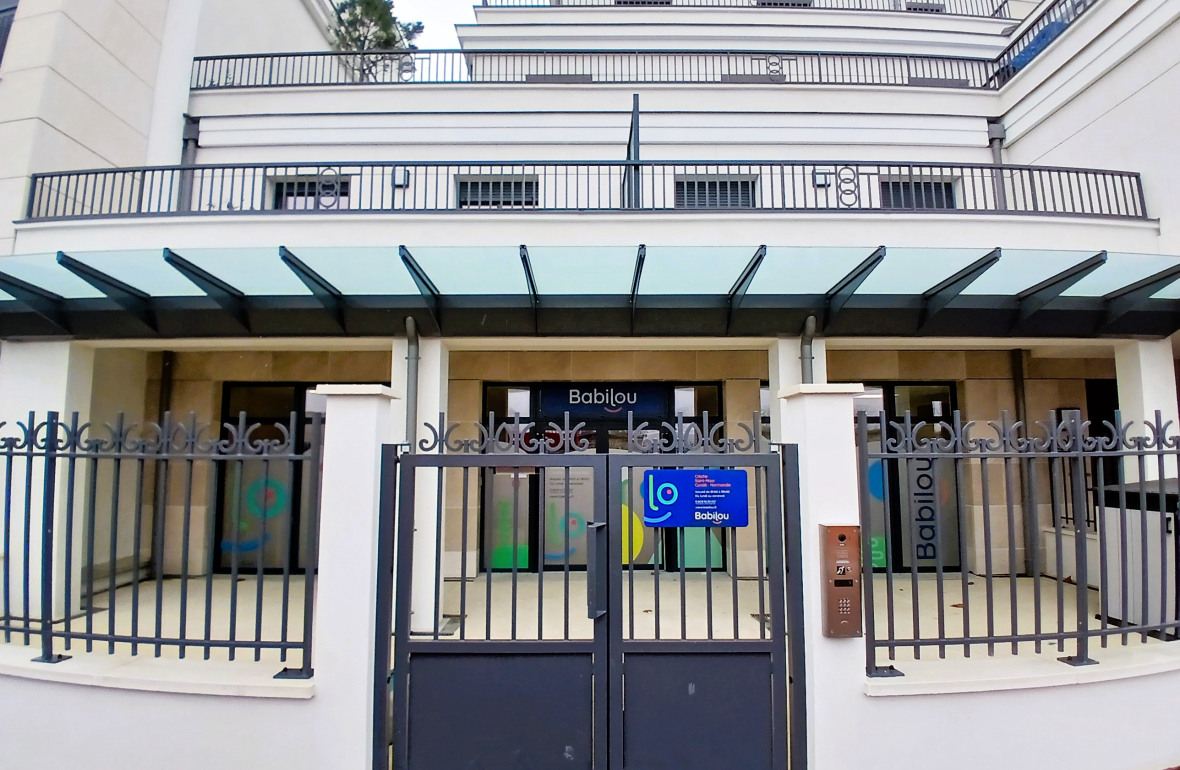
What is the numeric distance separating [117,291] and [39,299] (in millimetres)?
1204

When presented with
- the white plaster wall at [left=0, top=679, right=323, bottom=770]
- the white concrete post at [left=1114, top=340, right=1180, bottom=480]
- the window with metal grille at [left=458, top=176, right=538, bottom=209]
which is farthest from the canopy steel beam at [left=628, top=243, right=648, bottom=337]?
the white concrete post at [left=1114, top=340, right=1180, bottom=480]

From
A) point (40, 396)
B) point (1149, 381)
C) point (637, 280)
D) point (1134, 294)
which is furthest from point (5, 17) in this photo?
point (1149, 381)

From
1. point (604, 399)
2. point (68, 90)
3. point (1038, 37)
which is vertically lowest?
point (604, 399)

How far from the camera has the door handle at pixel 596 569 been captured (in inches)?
137

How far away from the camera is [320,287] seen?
636 cm

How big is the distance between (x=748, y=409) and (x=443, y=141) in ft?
23.7

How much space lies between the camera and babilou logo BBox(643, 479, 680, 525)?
3602 millimetres

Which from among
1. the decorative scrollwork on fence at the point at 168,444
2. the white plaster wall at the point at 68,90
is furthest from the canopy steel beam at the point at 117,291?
the decorative scrollwork on fence at the point at 168,444

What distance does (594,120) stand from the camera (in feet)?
35.6

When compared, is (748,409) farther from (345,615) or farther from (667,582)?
(345,615)

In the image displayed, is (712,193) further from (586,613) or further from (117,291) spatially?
(117,291)

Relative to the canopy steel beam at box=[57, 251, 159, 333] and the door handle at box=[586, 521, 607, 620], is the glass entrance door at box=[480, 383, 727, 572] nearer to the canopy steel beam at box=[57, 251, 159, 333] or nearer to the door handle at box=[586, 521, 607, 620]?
the canopy steel beam at box=[57, 251, 159, 333]

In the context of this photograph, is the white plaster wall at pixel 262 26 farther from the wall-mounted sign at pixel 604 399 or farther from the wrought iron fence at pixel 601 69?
the wall-mounted sign at pixel 604 399

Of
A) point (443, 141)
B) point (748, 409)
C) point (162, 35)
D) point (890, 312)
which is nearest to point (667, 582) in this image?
point (748, 409)
